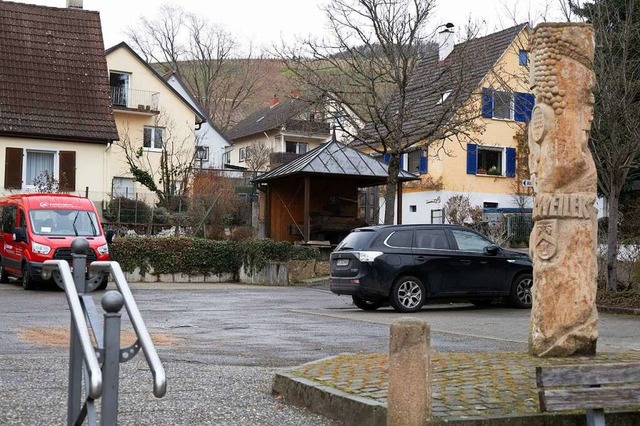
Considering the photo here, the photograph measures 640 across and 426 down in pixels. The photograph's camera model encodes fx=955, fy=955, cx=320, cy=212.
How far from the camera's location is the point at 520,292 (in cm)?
2009

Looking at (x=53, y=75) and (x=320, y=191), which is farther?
(x=53, y=75)

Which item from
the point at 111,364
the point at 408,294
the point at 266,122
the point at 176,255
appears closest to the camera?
the point at 111,364

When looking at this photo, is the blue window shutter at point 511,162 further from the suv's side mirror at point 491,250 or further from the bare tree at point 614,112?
the suv's side mirror at point 491,250

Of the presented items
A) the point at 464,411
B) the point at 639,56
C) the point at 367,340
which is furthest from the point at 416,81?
the point at 464,411

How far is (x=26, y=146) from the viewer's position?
3806cm

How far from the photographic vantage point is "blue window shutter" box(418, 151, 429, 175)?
44925 millimetres

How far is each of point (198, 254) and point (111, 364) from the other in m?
24.9

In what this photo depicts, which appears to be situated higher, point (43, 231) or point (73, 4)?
point (73, 4)

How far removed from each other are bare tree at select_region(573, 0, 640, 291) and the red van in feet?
40.4

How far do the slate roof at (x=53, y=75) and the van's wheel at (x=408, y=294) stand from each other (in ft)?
75.2

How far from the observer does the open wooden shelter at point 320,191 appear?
3128 cm

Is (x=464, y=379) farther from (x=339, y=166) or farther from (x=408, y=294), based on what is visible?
(x=339, y=166)

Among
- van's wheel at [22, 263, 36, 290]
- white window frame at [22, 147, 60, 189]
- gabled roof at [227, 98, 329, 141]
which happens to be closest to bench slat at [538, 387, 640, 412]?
van's wheel at [22, 263, 36, 290]

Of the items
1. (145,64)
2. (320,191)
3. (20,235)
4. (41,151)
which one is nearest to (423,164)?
(320,191)
